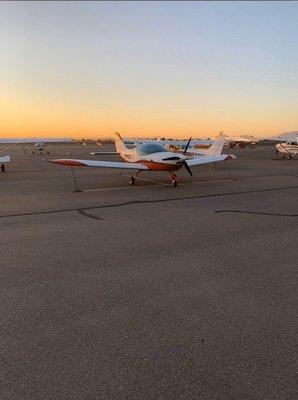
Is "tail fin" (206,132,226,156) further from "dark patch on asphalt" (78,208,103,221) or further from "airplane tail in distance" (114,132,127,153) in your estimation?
"dark patch on asphalt" (78,208,103,221)

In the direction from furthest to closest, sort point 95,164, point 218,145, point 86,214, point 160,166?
1. point 218,145
2. point 160,166
3. point 95,164
4. point 86,214

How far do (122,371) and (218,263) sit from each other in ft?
11.0

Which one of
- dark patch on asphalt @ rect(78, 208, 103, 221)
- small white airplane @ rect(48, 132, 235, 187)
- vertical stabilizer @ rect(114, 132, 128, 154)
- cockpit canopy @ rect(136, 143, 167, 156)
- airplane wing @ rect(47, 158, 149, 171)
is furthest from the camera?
vertical stabilizer @ rect(114, 132, 128, 154)

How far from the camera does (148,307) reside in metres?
4.63

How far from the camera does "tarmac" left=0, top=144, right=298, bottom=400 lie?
3.21 metres

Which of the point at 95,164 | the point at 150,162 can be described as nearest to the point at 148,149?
the point at 150,162

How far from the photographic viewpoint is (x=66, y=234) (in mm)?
8156

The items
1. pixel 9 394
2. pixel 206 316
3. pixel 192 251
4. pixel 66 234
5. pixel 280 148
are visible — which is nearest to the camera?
pixel 9 394

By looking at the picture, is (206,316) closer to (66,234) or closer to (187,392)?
(187,392)

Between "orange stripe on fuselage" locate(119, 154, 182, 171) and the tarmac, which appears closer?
the tarmac

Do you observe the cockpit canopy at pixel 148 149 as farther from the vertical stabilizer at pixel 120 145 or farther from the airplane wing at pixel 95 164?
the vertical stabilizer at pixel 120 145

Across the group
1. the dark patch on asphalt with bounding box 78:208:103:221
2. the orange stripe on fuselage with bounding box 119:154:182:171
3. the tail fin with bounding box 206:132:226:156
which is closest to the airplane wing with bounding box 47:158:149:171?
the orange stripe on fuselage with bounding box 119:154:182:171

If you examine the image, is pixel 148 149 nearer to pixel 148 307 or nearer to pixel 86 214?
pixel 86 214

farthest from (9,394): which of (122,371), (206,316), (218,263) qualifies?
(218,263)
